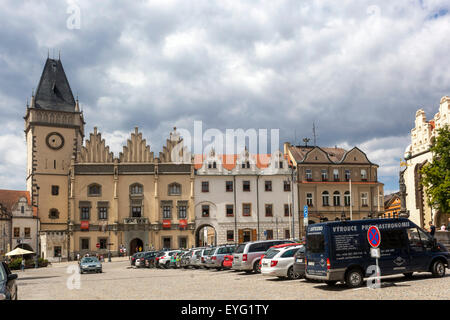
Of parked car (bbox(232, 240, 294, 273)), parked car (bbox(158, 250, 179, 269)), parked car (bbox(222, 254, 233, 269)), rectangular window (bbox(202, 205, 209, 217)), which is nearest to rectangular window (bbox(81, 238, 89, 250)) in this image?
rectangular window (bbox(202, 205, 209, 217))

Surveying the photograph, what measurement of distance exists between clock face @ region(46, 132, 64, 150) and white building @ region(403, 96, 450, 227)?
44.9m

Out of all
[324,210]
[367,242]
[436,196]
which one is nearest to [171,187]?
[324,210]

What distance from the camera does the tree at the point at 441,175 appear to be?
41.9 meters

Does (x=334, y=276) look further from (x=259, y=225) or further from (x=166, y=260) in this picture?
(x=259, y=225)

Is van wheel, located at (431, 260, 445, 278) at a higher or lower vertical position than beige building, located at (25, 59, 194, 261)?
lower

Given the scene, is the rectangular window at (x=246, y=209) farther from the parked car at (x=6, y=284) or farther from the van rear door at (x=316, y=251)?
the parked car at (x=6, y=284)

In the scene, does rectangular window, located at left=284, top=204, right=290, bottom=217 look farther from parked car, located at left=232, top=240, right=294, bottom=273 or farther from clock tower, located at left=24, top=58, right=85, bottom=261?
parked car, located at left=232, top=240, right=294, bottom=273

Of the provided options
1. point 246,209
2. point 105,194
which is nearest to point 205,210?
point 246,209

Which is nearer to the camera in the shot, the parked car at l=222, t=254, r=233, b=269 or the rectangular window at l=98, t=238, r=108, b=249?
the parked car at l=222, t=254, r=233, b=269

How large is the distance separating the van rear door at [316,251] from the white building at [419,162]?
3998 centimetres

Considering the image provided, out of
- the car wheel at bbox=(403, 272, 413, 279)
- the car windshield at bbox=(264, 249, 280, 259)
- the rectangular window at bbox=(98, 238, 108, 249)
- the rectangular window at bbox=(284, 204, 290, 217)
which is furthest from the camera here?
the rectangular window at bbox=(284, 204, 290, 217)

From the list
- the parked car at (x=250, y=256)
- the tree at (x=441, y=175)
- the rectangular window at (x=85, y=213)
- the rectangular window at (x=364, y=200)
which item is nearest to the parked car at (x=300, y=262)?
the parked car at (x=250, y=256)

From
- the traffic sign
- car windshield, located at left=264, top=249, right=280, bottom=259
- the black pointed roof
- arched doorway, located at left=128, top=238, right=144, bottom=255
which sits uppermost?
the black pointed roof

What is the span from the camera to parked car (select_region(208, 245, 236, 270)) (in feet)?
105
